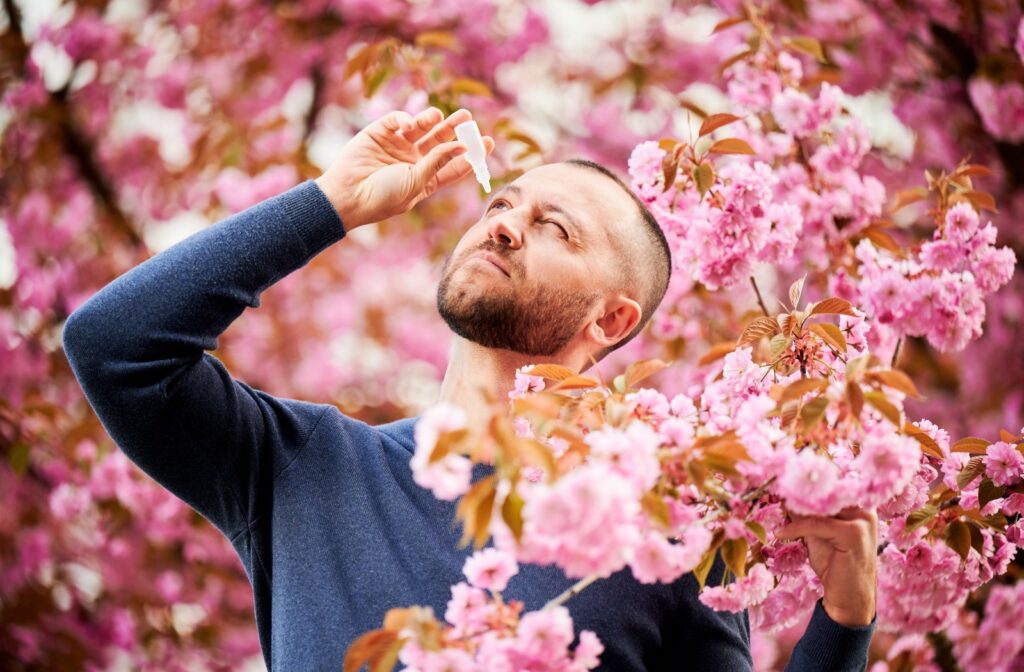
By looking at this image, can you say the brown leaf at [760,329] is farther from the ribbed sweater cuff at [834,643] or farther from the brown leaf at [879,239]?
the brown leaf at [879,239]

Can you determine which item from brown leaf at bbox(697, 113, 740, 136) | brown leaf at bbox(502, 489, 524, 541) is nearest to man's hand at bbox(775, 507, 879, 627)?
brown leaf at bbox(502, 489, 524, 541)

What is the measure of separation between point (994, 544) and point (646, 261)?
76cm

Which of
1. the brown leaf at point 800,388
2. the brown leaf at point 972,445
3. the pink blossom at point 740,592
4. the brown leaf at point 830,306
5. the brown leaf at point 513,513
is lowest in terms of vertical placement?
the brown leaf at point 972,445

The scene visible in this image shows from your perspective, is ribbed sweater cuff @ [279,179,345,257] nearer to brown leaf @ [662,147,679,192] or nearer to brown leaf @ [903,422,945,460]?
brown leaf @ [662,147,679,192]

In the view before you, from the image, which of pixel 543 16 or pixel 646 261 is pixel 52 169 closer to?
pixel 543 16

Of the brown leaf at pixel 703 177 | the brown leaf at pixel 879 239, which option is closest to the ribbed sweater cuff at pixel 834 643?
the brown leaf at pixel 703 177

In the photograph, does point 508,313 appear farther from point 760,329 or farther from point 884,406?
point 884,406

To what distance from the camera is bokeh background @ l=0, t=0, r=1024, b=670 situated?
344 centimetres

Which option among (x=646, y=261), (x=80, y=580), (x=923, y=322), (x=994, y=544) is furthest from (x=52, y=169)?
(x=994, y=544)

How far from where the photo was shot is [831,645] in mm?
1475

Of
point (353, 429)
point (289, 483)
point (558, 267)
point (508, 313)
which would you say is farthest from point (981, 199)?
point (289, 483)

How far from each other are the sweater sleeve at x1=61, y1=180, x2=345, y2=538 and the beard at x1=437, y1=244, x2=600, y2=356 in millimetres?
261

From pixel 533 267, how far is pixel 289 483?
519 mm

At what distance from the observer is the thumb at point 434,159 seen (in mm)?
1603
